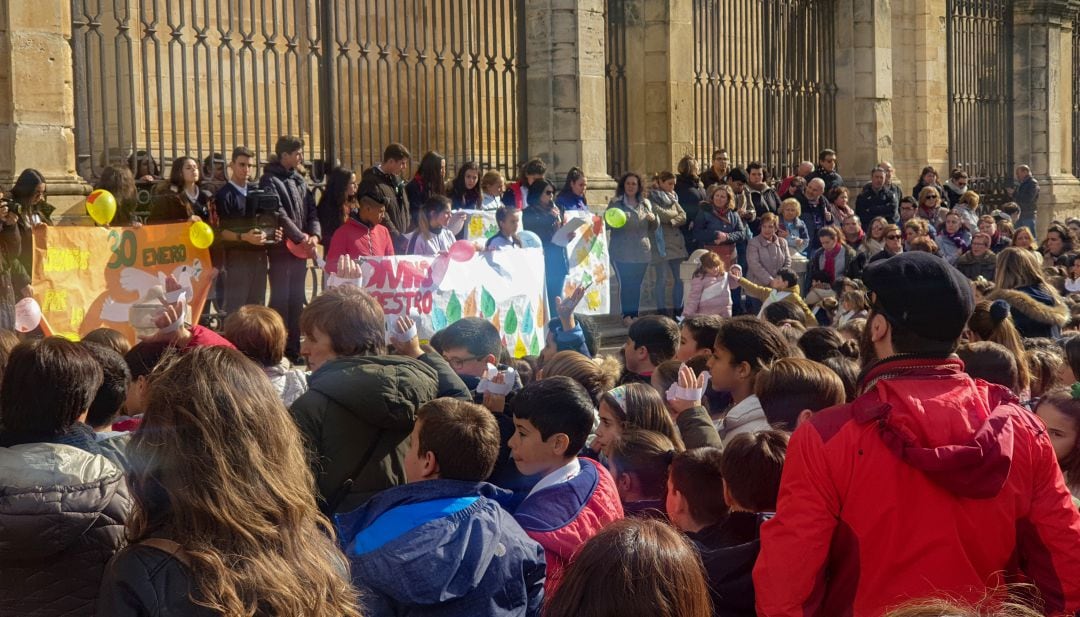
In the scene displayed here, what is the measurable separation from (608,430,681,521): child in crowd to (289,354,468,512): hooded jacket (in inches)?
25.7

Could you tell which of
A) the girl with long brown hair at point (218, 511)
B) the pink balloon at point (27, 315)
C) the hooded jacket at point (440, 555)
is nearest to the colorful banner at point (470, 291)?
the pink balloon at point (27, 315)

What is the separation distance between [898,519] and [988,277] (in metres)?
8.80

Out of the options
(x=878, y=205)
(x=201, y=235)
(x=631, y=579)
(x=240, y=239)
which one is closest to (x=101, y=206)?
(x=201, y=235)

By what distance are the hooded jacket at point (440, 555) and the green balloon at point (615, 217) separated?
8.12 m

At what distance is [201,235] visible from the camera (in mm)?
8891

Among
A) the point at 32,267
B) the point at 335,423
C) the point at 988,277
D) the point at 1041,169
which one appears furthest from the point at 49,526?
the point at 1041,169

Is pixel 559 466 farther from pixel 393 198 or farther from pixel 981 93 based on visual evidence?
pixel 981 93

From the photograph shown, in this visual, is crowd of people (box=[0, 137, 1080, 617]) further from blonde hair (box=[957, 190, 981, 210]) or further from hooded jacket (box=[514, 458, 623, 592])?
blonde hair (box=[957, 190, 981, 210])

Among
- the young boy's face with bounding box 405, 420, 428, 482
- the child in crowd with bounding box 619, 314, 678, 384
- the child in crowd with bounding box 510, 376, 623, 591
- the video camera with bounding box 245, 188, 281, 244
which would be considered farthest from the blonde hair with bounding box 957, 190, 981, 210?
the young boy's face with bounding box 405, 420, 428, 482

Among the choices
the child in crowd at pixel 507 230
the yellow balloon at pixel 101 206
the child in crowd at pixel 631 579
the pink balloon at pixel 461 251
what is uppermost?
the yellow balloon at pixel 101 206

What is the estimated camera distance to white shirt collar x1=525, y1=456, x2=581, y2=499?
13.0 ft

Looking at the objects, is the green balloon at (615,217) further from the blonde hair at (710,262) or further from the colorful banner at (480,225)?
the colorful banner at (480,225)

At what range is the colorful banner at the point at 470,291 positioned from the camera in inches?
342

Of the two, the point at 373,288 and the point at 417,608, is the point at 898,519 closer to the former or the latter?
the point at 417,608
